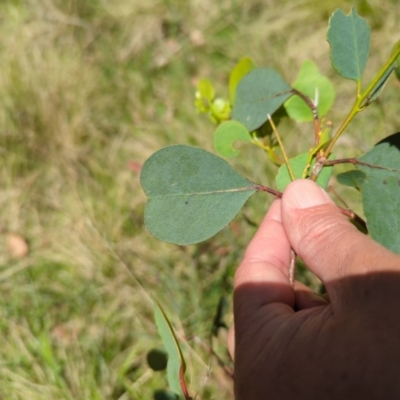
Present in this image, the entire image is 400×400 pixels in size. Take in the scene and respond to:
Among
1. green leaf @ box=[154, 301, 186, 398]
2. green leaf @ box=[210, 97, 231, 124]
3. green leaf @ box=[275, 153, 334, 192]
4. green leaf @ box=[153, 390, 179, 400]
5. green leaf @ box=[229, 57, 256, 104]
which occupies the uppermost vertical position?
green leaf @ box=[229, 57, 256, 104]

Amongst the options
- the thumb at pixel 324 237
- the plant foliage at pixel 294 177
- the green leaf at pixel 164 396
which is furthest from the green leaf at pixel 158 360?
the thumb at pixel 324 237

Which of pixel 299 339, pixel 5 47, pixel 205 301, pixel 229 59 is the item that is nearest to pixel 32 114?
pixel 5 47

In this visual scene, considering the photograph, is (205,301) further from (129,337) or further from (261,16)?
(261,16)

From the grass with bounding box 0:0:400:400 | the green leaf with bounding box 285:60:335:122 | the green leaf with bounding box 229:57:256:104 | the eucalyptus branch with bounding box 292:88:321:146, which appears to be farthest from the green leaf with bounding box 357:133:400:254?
the grass with bounding box 0:0:400:400

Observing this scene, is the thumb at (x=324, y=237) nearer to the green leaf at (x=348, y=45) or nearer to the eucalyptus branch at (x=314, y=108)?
the eucalyptus branch at (x=314, y=108)

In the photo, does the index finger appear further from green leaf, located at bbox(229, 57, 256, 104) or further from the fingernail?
green leaf, located at bbox(229, 57, 256, 104)

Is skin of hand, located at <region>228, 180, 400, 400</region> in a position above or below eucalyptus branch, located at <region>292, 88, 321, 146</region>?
below

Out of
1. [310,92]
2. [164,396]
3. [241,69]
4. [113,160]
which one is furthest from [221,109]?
[113,160]
